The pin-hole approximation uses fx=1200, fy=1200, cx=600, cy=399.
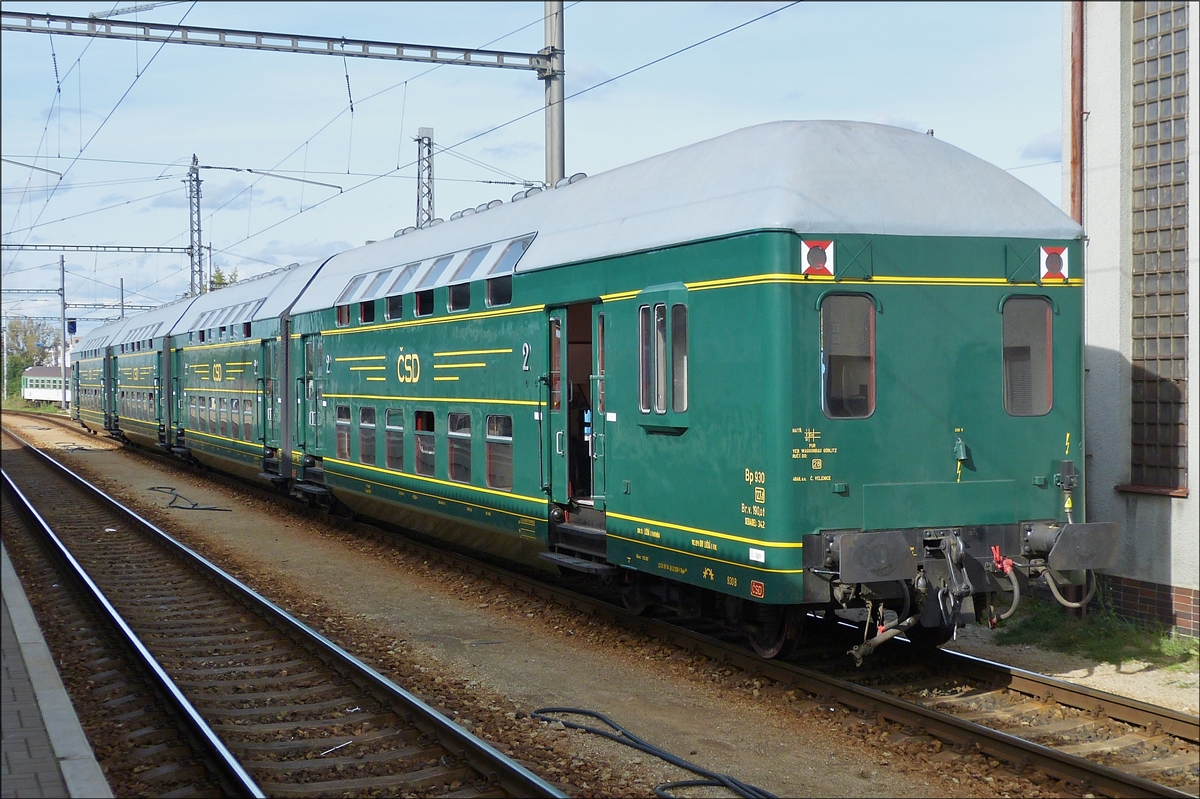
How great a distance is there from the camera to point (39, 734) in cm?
727

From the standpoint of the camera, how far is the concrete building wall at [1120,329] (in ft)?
31.9

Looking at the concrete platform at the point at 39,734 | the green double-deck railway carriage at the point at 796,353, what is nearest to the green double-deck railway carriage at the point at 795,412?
the green double-deck railway carriage at the point at 796,353

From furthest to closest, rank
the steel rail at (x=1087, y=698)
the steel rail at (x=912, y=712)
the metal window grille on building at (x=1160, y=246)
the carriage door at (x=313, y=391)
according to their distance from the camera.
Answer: the carriage door at (x=313, y=391)
the metal window grille on building at (x=1160, y=246)
the steel rail at (x=1087, y=698)
the steel rail at (x=912, y=712)

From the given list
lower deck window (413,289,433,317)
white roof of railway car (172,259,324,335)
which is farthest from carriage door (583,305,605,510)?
white roof of railway car (172,259,324,335)

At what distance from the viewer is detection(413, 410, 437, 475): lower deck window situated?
521 inches

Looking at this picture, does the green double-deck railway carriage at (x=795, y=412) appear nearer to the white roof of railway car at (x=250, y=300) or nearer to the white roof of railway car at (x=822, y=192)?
the white roof of railway car at (x=822, y=192)

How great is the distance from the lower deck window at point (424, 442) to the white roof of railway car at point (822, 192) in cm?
400

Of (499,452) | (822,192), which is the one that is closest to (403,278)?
(499,452)

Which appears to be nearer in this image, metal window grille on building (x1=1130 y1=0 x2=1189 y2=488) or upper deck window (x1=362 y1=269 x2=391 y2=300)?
metal window grille on building (x1=1130 y1=0 x2=1189 y2=488)

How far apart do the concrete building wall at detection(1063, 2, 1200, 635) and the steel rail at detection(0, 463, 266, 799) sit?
24.1ft

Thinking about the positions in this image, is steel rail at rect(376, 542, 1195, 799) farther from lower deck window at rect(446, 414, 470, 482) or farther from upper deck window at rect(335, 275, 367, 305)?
upper deck window at rect(335, 275, 367, 305)

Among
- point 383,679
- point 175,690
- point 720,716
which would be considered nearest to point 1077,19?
point 720,716

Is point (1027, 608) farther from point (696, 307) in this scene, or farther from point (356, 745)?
point (356, 745)

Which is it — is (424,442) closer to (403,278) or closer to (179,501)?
(403,278)
